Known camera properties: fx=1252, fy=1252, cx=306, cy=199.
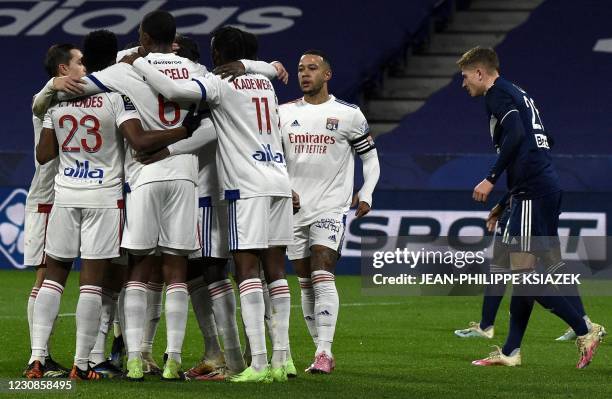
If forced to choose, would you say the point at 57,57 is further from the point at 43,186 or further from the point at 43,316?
the point at 43,316

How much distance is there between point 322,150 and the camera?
7688 millimetres

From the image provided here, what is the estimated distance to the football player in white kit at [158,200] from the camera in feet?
20.9

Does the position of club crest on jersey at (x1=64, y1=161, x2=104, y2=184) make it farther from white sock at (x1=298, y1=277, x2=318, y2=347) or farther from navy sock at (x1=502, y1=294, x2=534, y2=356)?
navy sock at (x1=502, y1=294, x2=534, y2=356)

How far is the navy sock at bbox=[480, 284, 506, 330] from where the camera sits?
938cm

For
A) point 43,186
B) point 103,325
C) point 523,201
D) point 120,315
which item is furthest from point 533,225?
point 43,186

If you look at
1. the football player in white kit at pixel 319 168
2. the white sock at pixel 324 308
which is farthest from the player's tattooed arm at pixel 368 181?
the white sock at pixel 324 308

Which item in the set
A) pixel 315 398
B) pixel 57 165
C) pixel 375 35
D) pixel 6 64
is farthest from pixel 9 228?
pixel 315 398

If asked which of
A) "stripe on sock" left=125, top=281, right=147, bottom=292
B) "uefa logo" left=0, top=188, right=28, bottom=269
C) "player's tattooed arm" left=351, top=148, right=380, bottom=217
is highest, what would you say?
"player's tattooed arm" left=351, top=148, right=380, bottom=217

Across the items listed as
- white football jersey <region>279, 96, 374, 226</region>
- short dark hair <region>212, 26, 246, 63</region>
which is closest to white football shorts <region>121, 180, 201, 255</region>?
short dark hair <region>212, 26, 246, 63</region>

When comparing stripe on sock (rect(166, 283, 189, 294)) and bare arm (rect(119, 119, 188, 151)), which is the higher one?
bare arm (rect(119, 119, 188, 151))

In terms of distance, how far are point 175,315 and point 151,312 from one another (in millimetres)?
592

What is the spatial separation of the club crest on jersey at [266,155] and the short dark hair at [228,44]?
0.50m

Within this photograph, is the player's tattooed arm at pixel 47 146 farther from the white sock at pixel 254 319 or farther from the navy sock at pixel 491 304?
the navy sock at pixel 491 304

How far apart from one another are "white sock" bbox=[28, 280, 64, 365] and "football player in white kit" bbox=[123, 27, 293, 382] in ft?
3.21
